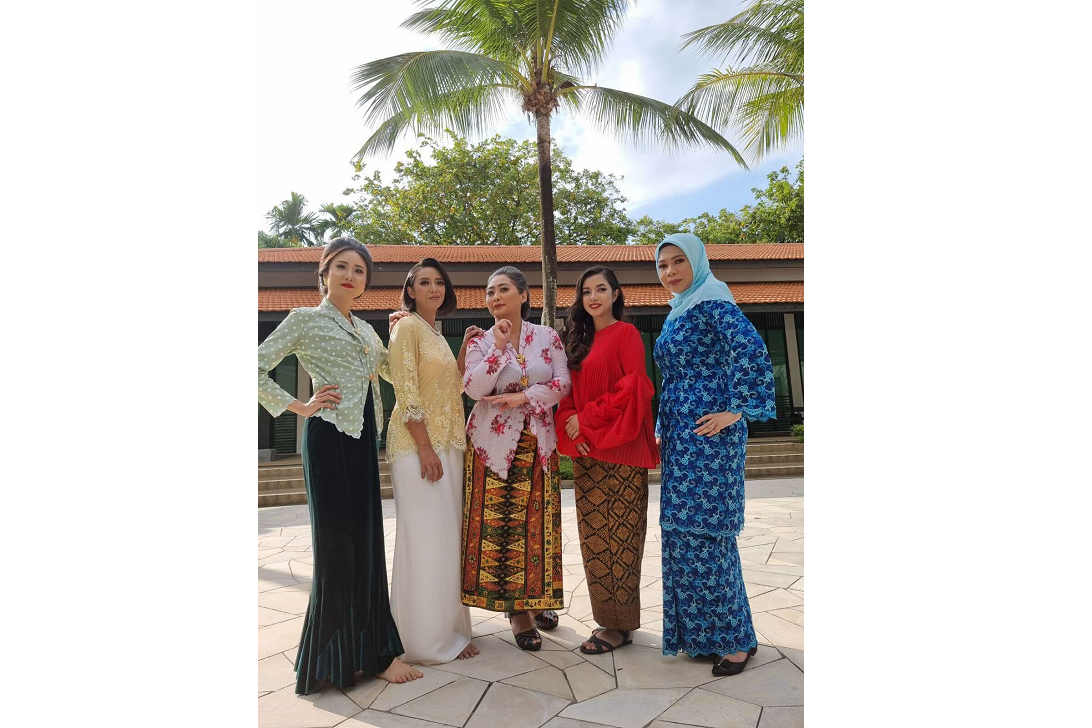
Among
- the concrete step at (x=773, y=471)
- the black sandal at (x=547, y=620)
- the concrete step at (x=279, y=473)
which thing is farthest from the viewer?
the concrete step at (x=773, y=471)

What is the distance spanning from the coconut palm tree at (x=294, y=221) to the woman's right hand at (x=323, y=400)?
21399mm

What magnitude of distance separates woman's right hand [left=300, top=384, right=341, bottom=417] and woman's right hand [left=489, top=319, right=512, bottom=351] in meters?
0.71

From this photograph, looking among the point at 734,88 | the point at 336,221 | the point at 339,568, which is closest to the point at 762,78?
the point at 734,88

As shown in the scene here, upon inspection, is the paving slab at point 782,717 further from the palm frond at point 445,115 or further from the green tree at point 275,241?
the green tree at point 275,241

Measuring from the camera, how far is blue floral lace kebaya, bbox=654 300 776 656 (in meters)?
2.38

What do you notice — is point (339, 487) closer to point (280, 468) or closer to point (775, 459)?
point (280, 468)

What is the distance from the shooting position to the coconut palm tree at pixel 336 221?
19948 mm

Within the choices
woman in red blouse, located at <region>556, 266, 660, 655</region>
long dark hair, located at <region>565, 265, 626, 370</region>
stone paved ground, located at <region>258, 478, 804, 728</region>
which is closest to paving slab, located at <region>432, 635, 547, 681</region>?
stone paved ground, located at <region>258, 478, 804, 728</region>

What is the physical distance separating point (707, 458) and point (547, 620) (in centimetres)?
122

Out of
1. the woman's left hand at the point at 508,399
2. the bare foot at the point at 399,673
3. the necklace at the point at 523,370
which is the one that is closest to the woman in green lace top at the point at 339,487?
the bare foot at the point at 399,673

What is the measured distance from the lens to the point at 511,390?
269cm

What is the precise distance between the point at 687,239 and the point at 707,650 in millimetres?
1684

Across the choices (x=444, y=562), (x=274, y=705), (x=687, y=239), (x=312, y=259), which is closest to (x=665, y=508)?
(x=444, y=562)

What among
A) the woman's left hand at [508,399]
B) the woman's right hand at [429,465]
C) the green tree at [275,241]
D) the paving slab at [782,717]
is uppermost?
the green tree at [275,241]
